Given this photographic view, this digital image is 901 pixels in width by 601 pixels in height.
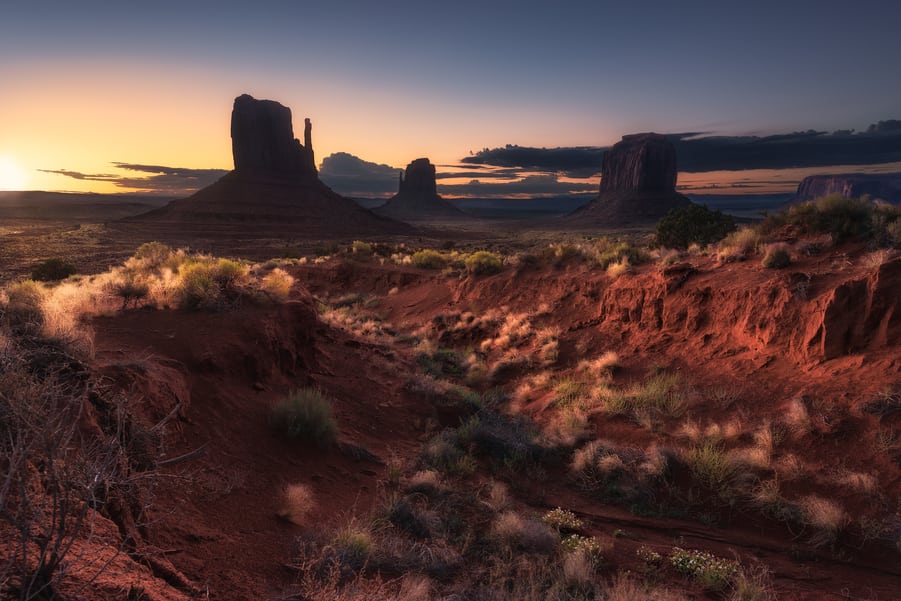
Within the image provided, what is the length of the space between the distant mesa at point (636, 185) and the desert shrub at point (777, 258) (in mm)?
110111

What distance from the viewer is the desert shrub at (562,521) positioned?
19.1 feet

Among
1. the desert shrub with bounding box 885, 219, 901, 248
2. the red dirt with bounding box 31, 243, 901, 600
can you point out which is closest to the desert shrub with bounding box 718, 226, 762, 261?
the red dirt with bounding box 31, 243, 901, 600

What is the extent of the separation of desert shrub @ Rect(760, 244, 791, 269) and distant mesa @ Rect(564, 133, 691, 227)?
110 meters

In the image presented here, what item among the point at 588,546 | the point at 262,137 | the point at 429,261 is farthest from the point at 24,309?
the point at 262,137

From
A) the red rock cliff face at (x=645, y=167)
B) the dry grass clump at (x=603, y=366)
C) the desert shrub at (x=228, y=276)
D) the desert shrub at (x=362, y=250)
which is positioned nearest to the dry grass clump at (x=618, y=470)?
the dry grass clump at (x=603, y=366)

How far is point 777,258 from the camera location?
11406 millimetres

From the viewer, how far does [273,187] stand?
10219 cm

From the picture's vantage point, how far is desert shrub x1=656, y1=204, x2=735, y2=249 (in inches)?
877

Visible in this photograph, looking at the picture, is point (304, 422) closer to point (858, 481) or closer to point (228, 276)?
point (228, 276)

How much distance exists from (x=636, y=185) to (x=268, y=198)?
10226 cm

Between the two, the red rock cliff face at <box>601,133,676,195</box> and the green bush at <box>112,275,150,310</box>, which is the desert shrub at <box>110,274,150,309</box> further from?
the red rock cliff face at <box>601,133,676,195</box>

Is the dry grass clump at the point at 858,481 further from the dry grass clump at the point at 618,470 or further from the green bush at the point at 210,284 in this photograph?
the green bush at the point at 210,284

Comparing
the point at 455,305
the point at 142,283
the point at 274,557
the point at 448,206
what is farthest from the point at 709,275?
the point at 448,206

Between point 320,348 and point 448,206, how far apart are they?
174m
